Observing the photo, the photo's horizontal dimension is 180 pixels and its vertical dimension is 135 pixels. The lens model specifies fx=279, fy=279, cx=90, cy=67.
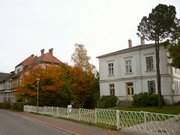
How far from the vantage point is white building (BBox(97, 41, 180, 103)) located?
35.0 meters

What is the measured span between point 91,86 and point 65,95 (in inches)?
258

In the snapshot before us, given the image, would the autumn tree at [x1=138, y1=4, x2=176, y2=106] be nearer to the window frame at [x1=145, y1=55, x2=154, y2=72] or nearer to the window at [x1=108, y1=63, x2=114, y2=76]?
the window frame at [x1=145, y1=55, x2=154, y2=72]

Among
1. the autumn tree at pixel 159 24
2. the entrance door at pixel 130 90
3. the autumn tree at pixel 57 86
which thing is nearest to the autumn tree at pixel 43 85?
the autumn tree at pixel 57 86

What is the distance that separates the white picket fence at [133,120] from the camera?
40.8 ft

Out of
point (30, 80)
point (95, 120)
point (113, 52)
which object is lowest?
point (95, 120)

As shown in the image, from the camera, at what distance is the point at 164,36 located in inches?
1237

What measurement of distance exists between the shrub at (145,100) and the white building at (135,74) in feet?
6.26

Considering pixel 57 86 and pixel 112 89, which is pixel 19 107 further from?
pixel 112 89

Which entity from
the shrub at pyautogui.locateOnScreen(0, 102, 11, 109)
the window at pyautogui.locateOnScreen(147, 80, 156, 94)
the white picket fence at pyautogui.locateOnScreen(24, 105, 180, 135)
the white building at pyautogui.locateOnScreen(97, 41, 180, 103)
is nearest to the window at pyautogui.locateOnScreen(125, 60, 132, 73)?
the white building at pyautogui.locateOnScreen(97, 41, 180, 103)

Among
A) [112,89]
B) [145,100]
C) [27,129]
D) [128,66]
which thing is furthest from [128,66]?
[27,129]

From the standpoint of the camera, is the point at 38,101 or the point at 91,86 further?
the point at 91,86

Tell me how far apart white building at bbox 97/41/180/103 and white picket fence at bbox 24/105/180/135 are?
15.2 meters

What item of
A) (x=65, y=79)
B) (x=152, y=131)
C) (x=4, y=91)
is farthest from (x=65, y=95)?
(x=4, y=91)

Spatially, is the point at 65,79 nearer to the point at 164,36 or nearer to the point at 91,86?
the point at 91,86
